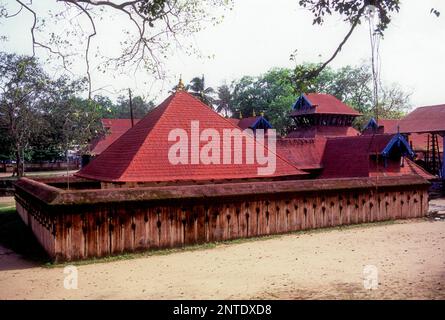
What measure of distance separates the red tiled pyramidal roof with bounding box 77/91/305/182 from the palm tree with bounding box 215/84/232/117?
55.8 meters

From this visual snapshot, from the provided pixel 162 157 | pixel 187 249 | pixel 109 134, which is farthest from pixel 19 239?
pixel 109 134

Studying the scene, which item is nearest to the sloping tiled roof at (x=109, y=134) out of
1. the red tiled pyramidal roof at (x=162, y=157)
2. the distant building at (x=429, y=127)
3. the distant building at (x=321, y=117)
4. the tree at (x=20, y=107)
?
the tree at (x=20, y=107)

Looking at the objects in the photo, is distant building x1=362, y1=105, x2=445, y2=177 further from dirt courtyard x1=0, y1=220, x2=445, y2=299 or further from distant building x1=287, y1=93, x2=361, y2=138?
dirt courtyard x1=0, y1=220, x2=445, y2=299

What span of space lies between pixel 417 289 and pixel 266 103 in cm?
5359

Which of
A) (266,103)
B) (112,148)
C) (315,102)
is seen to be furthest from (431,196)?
(266,103)

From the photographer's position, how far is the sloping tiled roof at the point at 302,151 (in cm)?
2244

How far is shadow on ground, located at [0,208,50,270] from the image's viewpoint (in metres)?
9.82

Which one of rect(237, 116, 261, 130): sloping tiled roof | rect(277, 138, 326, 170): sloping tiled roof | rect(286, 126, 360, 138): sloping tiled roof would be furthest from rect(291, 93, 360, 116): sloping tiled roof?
rect(277, 138, 326, 170): sloping tiled roof

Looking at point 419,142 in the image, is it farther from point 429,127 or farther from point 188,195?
point 188,195

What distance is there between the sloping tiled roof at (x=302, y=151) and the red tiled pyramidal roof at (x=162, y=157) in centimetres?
688

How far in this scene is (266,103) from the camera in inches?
2325

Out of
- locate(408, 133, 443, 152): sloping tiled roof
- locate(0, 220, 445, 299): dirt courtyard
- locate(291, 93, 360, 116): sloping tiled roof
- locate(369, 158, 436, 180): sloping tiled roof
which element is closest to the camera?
locate(0, 220, 445, 299): dirt courtyard
